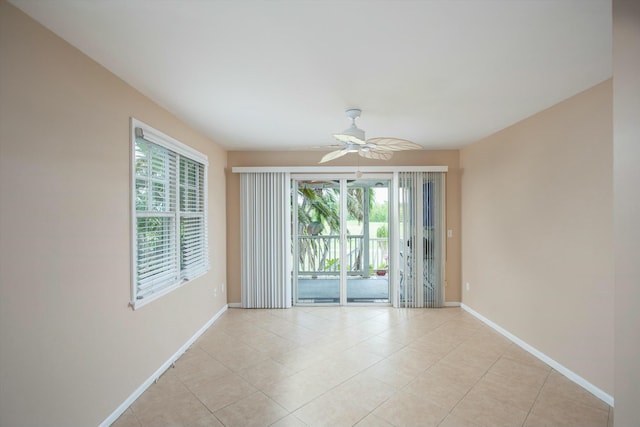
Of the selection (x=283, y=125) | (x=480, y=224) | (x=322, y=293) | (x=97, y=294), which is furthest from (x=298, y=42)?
(x=322, y=293)

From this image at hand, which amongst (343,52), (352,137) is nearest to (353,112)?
(352,137)

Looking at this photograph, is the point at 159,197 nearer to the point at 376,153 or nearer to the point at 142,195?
the point at 142,195

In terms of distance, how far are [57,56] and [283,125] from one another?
78.2 inches

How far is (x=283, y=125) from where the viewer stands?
3.31 meters

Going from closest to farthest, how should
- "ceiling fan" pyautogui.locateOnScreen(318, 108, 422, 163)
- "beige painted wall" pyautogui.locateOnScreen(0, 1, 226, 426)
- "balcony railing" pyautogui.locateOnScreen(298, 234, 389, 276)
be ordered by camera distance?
"beige painted wall" pyautogui.locateOnScreen(0, 1, 226, 426) → "ceiling fan" pyautogui.locateOnScreen(318, 108, 422, 163) → "balcony railing" pyautogui.locateOnScreen(298, 234, 389, 276)

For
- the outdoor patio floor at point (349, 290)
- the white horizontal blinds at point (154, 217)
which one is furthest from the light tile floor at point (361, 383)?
the outdoor patio floor at point (349, 290)

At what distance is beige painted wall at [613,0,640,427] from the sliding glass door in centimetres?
343

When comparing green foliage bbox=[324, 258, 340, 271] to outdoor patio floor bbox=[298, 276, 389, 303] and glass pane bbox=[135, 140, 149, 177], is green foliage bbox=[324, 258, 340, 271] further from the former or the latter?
glass pane bbox=[135, 140, 149, 177]

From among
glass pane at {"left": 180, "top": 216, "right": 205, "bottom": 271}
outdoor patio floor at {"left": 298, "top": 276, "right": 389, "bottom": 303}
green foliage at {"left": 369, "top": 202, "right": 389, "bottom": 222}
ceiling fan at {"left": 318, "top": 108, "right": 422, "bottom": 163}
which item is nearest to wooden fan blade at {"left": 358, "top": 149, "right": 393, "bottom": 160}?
ceiling fan at {"left": 318, "top": 108, "right": 422, "bottom": 163}

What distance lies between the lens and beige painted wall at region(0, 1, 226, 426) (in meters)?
1.39

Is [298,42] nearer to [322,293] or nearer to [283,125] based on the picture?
[283,125]

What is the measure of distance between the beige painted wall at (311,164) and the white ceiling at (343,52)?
1.61m

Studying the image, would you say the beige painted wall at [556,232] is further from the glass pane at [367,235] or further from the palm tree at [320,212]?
the palm tree at [320,212]

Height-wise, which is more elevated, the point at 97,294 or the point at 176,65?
the point at 176,65
